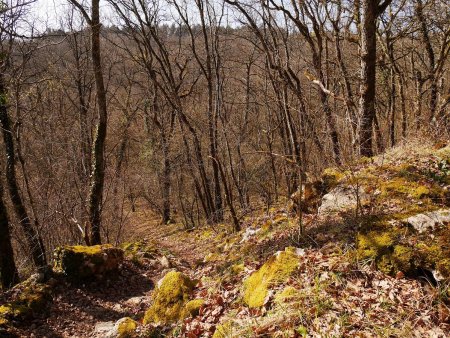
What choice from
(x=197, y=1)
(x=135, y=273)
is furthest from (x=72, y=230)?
(x=197, y=1)

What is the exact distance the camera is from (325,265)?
154 inches

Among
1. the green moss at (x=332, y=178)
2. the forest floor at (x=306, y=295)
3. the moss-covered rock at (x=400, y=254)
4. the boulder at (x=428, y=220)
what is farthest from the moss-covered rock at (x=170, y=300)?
the green moss at (x=332, y=178)

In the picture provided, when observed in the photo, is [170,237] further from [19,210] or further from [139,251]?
[19,210]

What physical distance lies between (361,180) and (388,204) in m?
0.99

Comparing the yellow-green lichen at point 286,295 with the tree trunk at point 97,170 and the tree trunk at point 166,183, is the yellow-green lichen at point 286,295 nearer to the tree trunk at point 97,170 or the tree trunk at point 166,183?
the tree trunk at point 97,170

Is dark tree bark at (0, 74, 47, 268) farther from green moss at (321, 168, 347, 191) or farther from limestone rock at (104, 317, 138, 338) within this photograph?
green moss at (321, 168, 347, 191)

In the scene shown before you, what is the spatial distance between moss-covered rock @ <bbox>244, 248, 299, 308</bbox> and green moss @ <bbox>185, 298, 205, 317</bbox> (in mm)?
657

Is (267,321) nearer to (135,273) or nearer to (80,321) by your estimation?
(80,321)

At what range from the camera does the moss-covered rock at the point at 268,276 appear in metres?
3.84

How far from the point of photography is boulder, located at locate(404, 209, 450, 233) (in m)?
3.82

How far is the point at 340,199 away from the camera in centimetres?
571

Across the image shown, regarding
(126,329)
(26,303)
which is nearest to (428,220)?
(126,329)

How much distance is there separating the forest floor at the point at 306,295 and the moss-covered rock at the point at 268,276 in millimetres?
19

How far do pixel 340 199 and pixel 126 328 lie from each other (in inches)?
151
